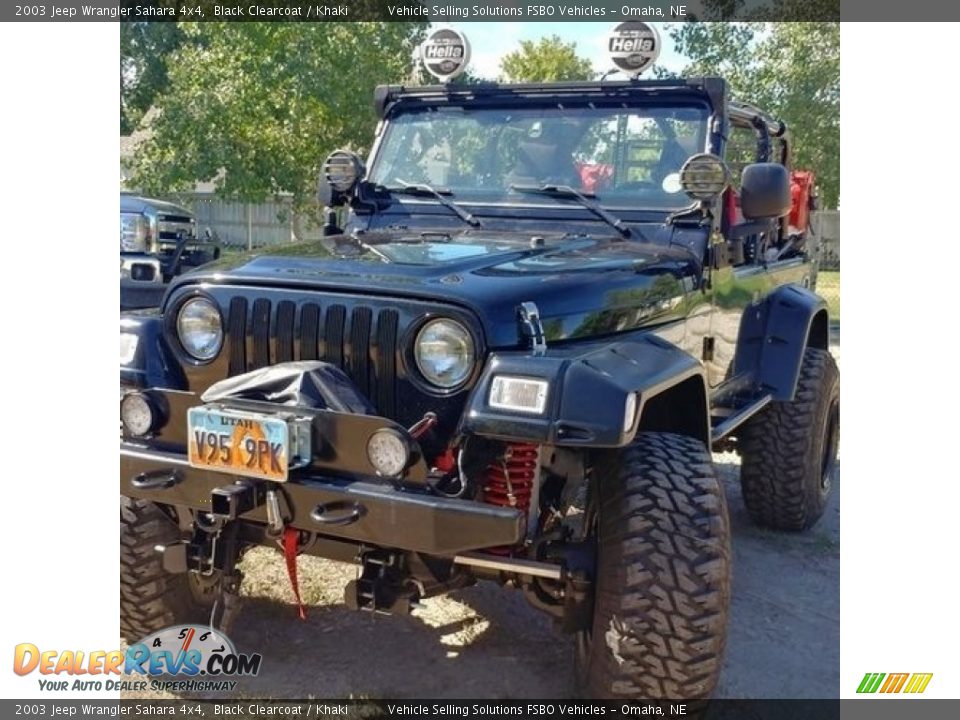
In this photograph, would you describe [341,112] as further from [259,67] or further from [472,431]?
[472,431]

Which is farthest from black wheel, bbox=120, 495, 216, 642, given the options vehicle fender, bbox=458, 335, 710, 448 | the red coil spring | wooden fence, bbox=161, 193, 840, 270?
wooden fence, bbox=161, 193, 840, 270

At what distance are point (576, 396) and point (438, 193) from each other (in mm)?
1922

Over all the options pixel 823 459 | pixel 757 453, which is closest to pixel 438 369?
pixel 757 453

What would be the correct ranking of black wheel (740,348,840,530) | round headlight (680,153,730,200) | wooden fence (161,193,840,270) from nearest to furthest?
round headlight (680,153,730,200) < black wheel (740,348,840,530) < wooden fence (161,193,840,270)

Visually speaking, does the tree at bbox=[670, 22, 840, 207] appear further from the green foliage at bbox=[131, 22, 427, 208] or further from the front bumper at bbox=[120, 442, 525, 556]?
the front bumper at bbox=[120, 442, 525, 556]

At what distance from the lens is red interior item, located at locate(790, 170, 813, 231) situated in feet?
→ 21.7

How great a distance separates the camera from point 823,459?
5.59 meters

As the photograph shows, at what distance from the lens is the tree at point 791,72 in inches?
383

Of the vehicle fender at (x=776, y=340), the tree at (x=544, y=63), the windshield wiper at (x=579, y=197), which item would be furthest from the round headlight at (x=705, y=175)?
the tree at (x=544, y=63)

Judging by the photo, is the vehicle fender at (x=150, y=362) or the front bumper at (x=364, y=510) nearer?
the front bumper at (x=364, y=510)

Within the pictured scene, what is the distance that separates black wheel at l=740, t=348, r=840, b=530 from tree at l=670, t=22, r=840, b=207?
15.3ft

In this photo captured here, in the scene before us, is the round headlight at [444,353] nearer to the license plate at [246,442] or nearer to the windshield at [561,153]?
the license plate at [246,442]

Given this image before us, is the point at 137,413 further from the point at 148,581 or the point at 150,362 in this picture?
the point at 148,581

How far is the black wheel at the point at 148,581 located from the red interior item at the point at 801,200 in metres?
4.53
